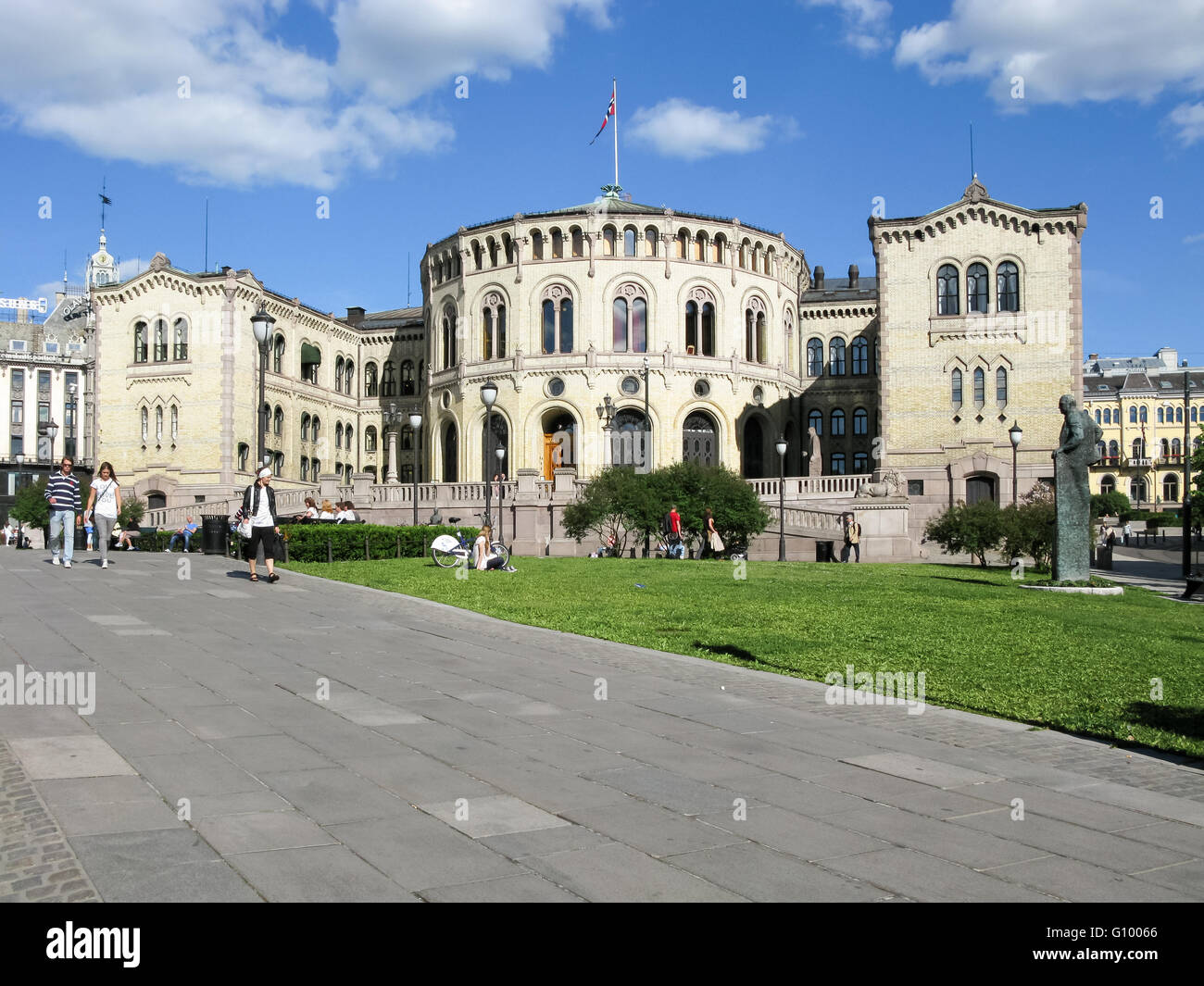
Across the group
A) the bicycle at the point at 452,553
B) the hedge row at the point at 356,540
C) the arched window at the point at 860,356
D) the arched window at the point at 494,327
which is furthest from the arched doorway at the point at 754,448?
the bicycle at the point at 452,553

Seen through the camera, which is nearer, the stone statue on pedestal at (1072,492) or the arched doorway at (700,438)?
the stone statue on pedestal at (1072,492)

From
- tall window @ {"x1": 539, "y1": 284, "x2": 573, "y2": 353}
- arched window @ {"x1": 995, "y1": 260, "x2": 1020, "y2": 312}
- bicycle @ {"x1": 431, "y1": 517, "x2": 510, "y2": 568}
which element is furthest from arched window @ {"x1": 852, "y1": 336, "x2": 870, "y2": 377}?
bicycle @ {"x1": 431, "y1": 517, "x2": 510, "y2": 568}

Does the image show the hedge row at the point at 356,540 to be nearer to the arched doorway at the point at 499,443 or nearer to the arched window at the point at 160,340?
the arched doorway at the point at 499,443

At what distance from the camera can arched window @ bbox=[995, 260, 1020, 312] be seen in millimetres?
52219

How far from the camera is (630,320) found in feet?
194

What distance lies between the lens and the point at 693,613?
51.5 ft

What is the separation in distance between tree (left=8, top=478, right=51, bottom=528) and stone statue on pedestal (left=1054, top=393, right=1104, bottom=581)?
4717cm

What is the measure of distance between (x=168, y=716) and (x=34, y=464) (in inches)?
3598

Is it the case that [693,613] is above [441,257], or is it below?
below

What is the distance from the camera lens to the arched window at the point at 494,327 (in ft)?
199

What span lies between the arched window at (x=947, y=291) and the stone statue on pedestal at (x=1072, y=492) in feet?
103

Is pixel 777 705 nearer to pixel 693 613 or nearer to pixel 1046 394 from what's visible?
pixel 693 613

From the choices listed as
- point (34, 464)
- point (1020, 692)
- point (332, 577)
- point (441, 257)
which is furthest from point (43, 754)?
point (34, 464)

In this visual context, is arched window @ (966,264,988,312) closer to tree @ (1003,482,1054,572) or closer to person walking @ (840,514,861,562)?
person walking @ (840,514,861,562)
